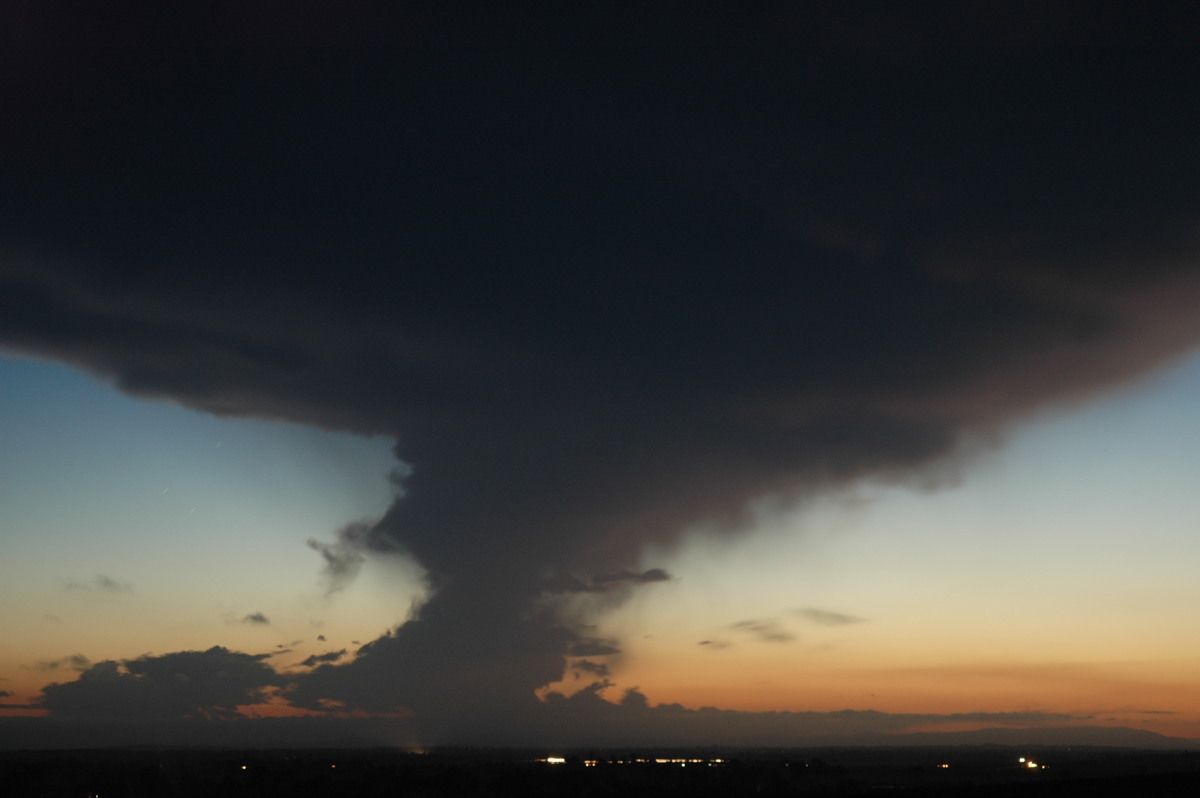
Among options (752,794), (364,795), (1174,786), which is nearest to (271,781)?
(364,795)

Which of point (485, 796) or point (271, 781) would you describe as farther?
point (271, 781)

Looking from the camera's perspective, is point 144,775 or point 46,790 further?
point 144,775

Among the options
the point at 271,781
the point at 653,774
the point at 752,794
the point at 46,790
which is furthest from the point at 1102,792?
the point at 46,790

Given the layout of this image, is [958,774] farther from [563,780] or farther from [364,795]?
[364,795]

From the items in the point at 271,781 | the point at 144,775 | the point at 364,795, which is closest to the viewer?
the point at 364,795

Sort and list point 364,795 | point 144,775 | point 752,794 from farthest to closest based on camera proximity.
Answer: point 144,775 < point 364,795 < point 752,794

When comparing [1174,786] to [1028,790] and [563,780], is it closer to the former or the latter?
[1028,790]

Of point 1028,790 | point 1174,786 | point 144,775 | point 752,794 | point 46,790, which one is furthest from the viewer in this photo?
point 144,775

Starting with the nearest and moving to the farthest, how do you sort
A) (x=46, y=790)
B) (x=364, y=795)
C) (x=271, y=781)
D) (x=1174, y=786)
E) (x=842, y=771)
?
(x=1174, y=786)
(x=364, y=795)
(x=46, y=790)
(x=271, y=781)
(x=842, y=771)
